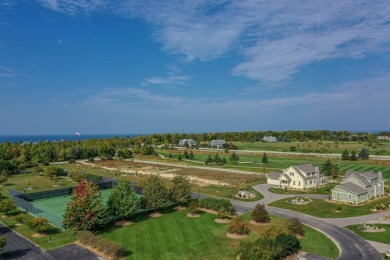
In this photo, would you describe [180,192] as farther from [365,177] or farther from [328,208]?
[365,177]

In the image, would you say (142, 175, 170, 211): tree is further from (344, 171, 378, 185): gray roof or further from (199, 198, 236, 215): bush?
(344, 171, 378, 185): gray roof

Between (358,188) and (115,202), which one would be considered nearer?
(115,202)

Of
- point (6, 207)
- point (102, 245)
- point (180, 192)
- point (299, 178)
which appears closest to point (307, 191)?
point (299, 178)

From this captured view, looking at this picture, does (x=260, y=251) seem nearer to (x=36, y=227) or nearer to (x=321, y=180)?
A: (x=36, y=227)

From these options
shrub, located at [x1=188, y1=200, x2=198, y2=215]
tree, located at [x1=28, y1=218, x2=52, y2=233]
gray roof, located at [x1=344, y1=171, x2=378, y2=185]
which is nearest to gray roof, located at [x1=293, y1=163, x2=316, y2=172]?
gray roof, located at [x1=344, y1=171, x2=378, y2=185]

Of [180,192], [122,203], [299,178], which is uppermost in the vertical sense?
[299,178]

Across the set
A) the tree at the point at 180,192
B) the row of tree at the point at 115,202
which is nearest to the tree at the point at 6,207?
the row of tree at the point at 115,202

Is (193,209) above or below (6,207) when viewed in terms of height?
below

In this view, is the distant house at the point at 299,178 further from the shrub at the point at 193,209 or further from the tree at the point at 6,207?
the tree at the point at 6,207
